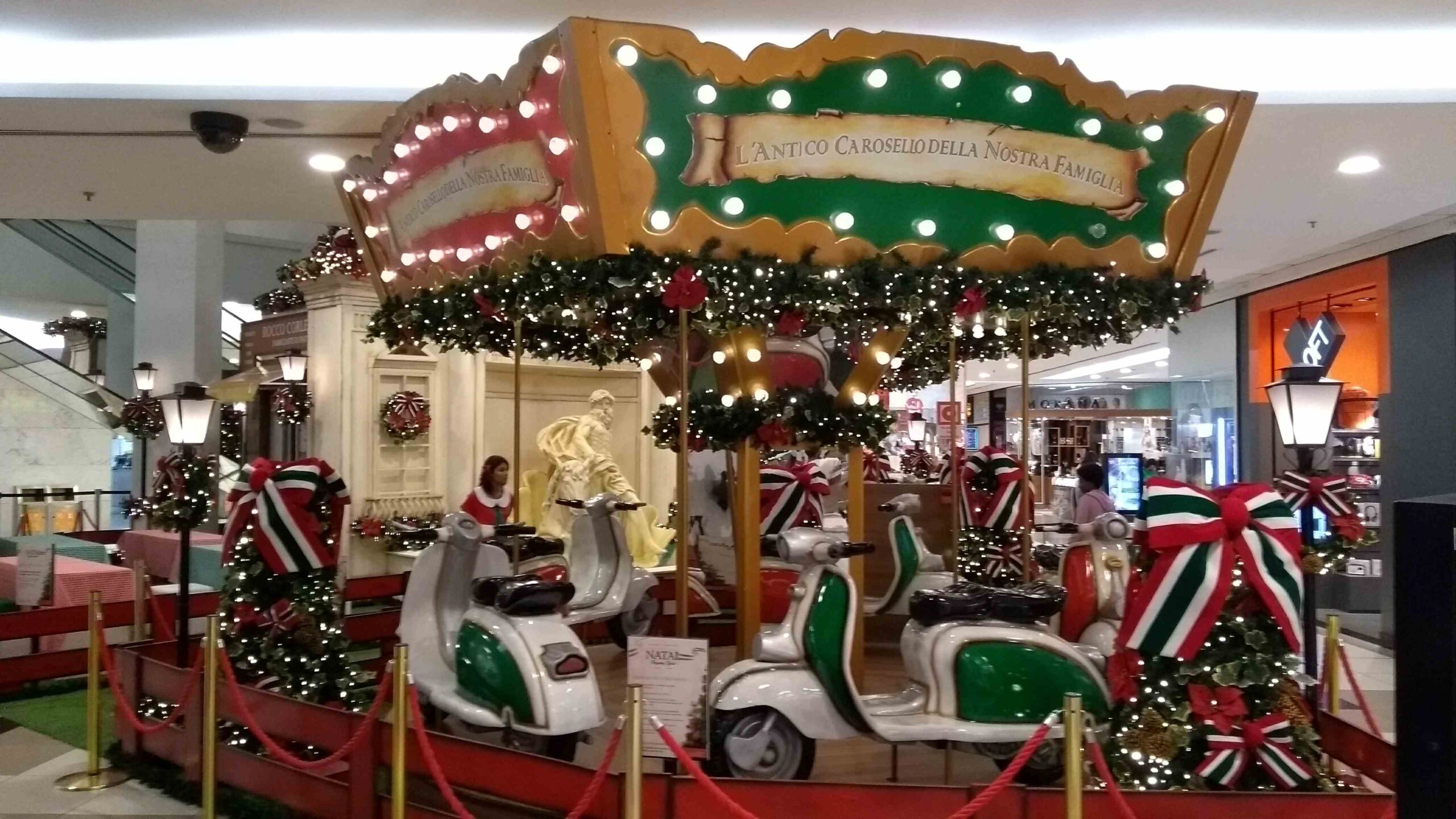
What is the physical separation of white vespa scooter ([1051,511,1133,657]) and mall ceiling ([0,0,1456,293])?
2190 mm

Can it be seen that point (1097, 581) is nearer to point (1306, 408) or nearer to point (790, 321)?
point (1306, 408)

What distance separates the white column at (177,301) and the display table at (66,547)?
2891 millimetres

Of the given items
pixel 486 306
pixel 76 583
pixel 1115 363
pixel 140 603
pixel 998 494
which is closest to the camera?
pixel 486 306

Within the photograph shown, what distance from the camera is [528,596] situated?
14.0 feet

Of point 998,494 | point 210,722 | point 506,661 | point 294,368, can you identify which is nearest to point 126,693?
point 210,722

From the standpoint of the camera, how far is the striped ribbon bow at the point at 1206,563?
3.29 metres

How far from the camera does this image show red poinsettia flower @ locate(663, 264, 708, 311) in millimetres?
3734

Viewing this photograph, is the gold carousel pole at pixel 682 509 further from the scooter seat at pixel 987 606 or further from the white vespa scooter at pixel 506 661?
the scooter seat at pixel 987 606

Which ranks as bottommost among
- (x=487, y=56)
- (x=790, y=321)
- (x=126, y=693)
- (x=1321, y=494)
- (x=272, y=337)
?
(x=126, y=693)

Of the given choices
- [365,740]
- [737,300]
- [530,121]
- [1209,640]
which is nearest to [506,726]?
[365,740]

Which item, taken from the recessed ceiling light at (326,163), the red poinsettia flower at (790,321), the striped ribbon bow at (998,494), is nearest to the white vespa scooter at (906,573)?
the striped ribbon bow at (998,494)

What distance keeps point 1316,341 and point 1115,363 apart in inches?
376

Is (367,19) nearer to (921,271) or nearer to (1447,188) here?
(921,271)

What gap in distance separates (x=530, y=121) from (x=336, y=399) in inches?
255
